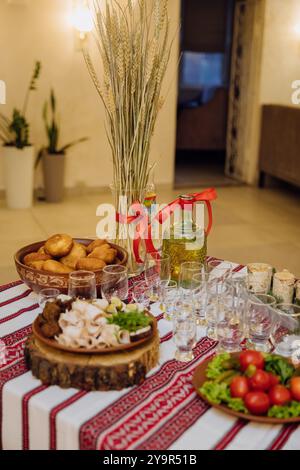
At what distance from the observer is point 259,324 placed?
1729 mm

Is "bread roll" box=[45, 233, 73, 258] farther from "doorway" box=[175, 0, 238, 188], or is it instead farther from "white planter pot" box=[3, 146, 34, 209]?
"doorway" box=[175, 0, 238, 188]

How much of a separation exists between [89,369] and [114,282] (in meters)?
0.52

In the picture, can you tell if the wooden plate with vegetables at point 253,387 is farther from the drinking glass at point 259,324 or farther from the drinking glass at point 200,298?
the drinking glass at point 200,298

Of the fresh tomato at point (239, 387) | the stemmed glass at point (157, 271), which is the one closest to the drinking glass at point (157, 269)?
the stemmed glass at point (157, 271)

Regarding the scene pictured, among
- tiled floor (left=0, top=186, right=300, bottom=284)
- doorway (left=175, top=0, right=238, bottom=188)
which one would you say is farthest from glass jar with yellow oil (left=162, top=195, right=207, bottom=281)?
doorway (left=175, top=0, right=238, bottom=188)

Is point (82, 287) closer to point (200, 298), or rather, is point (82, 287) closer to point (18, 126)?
point (200, 298)

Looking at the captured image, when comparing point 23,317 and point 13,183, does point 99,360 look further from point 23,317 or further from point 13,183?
point 13,183

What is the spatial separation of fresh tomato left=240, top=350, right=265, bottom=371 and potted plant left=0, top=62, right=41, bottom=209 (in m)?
4.64

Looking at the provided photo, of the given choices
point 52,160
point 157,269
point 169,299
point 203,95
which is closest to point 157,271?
point 157,269

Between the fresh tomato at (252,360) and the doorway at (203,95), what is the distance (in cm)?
559

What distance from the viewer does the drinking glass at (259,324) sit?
1699mm

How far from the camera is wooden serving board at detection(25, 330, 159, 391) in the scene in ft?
4.77

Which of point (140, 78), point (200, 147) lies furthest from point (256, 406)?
point (200, 147)

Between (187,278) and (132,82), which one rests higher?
(132,82)
